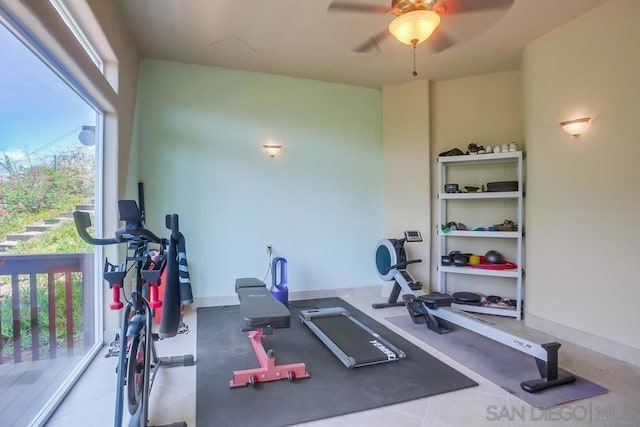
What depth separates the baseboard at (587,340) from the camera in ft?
10.2

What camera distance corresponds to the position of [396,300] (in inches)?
198

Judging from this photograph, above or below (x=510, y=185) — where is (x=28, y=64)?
above

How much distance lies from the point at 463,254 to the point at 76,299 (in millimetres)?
4570

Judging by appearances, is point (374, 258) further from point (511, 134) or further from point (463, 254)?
point (511, 134)

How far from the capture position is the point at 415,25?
97.7 inches

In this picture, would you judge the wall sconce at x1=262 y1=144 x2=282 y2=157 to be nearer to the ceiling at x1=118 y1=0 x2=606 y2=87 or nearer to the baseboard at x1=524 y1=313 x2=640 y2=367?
the ceiling at x1=118 y1=0 x2=606 y2=87

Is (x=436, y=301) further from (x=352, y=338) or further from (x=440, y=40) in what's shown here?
(x=440, y=40)

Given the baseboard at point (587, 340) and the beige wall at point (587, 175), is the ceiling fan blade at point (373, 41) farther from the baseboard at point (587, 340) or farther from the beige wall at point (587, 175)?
the baseboard at point (587, 340)

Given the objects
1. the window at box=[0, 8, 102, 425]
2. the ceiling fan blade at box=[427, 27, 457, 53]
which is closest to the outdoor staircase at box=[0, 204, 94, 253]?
the window at box=[0, 8, 102, 425]

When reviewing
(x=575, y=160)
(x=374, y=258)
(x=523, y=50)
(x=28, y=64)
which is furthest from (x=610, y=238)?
(x=28, y=64)

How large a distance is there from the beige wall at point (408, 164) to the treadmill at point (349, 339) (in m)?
1.68

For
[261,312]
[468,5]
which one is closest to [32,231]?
[261,312]

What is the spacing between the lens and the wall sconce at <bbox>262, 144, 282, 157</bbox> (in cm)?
510

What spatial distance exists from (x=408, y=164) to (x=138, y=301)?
4316 millimetres
